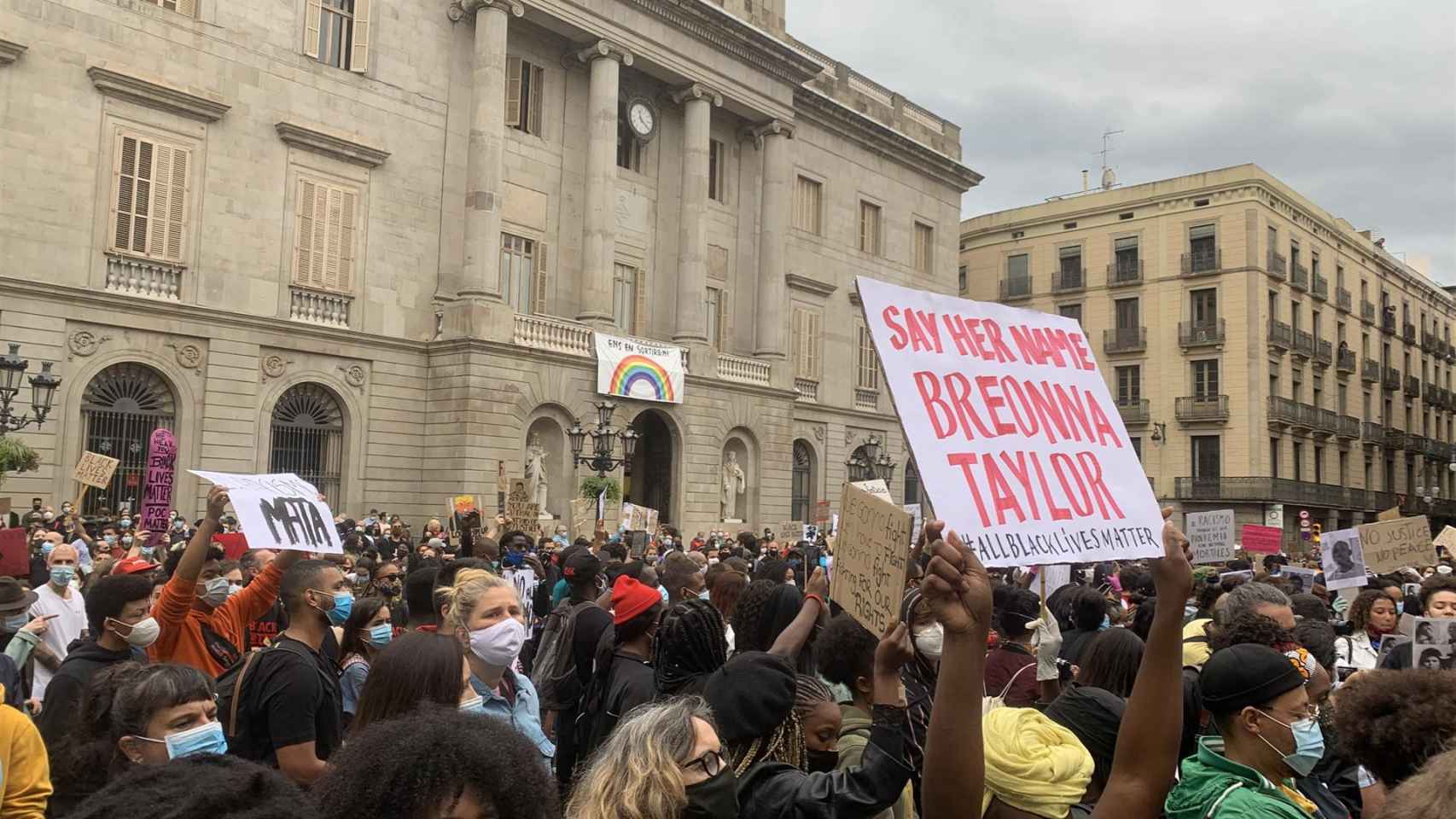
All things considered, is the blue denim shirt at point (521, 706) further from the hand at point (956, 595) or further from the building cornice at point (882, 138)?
the building cornice at point (882, 138)

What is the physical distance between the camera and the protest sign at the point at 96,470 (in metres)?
14.0

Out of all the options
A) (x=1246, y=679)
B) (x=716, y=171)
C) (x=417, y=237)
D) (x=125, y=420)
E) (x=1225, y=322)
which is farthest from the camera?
(x=1225, y=322)

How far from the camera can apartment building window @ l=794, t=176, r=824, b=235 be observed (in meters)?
35.6

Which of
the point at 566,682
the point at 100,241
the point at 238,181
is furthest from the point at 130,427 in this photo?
the point at 566,682

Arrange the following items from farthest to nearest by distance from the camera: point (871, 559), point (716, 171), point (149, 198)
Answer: point (716, 171) → point (149, 198) → point (871, 559)

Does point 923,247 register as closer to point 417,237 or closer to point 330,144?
point 417,237

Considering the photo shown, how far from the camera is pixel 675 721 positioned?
2.87m

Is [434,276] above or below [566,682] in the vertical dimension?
above

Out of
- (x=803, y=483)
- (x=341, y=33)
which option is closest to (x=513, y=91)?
(x=341, y=33)

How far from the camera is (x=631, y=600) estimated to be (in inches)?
208

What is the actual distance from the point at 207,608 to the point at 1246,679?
5141 mm

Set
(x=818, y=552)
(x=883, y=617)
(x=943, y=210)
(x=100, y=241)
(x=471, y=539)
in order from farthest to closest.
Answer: (x=943, y=210) < (x=100, y=241) < (x=818, y=552) < (x=471, y=539) < (x=883, y=617)

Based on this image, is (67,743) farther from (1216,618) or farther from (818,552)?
(818,552)

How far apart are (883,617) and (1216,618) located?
3049mm
